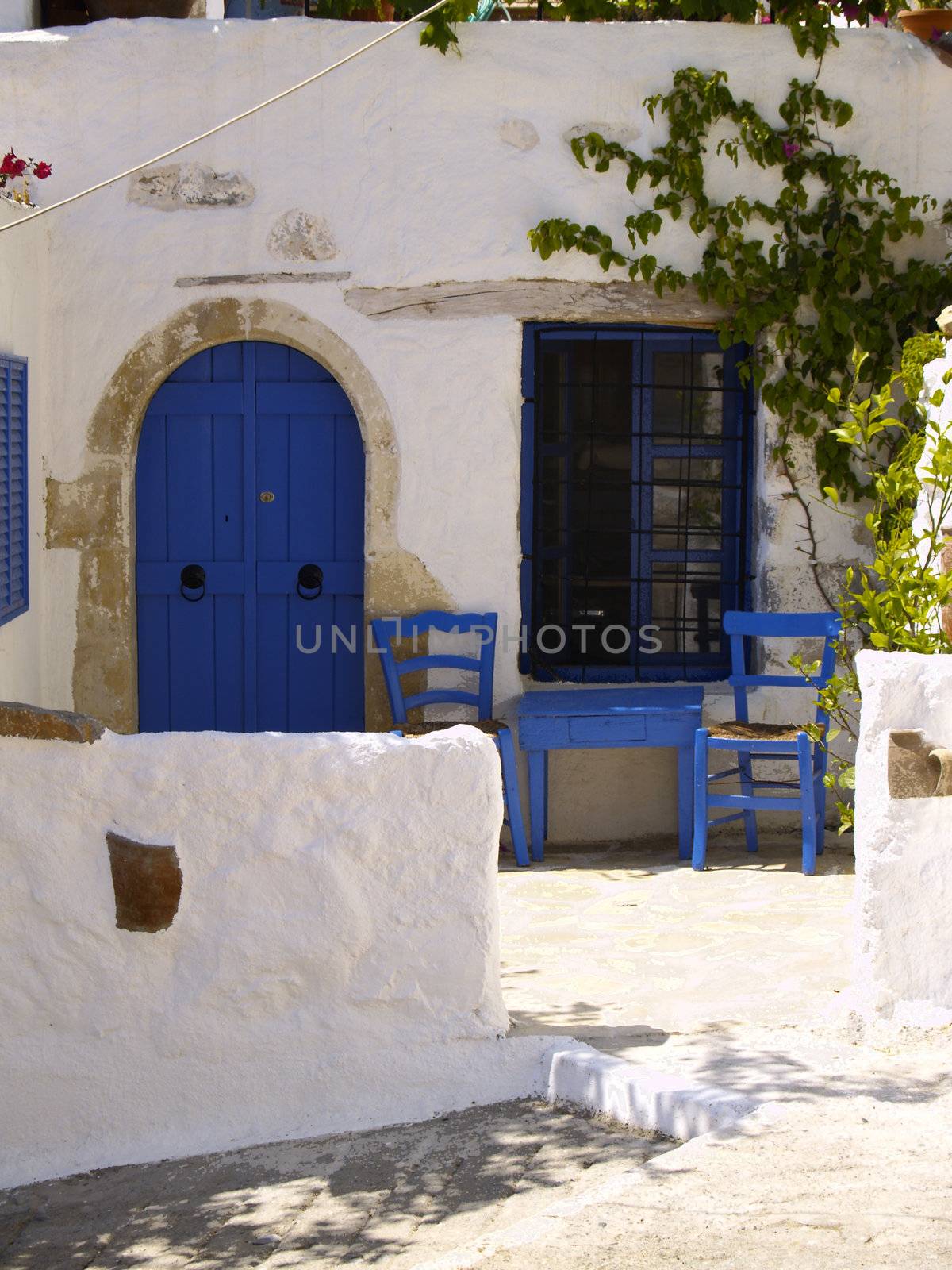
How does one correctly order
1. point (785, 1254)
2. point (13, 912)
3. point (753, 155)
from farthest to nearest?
point (753, 155) < point (13, 912) < point (785, 1254)

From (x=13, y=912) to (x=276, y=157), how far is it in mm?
3498

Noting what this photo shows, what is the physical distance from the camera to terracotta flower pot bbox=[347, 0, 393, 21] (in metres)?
6.31

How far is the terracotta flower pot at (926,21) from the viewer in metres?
5.88

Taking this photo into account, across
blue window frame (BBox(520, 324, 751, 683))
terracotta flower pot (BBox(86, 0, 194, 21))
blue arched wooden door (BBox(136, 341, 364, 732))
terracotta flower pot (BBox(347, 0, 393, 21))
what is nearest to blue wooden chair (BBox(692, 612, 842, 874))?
blue window frame (BBox(520, 324, 751, 683))

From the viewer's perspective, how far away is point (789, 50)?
19.3ft

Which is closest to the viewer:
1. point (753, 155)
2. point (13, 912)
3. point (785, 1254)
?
point (785, 1254)

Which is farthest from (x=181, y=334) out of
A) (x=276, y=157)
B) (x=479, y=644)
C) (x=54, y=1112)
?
(x=54, y=1112)

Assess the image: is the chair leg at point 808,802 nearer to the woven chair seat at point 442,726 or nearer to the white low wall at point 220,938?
the woven chair seat at point 442,726

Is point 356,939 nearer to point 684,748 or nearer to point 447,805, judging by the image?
point 447,805

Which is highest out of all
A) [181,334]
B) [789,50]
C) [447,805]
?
[789,50]

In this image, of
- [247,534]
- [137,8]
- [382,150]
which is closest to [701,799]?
[247,534]

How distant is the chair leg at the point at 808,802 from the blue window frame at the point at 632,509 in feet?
2.94

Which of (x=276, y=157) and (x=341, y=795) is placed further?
(x=276, y=157)

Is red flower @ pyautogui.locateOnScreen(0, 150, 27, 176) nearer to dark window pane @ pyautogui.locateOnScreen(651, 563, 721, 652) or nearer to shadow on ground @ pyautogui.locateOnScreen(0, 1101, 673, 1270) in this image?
dark window pane @ pyautogui.locateOnScreen(651, 563, 721, 652)
